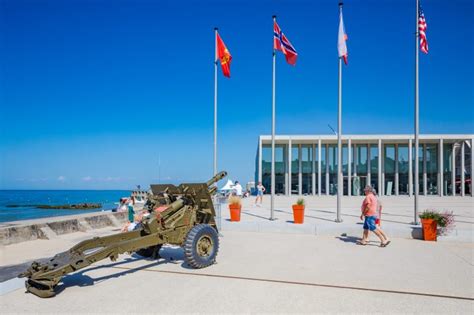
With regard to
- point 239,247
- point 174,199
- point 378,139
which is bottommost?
point 239,247

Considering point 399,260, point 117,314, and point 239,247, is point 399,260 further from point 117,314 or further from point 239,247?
→ point 117,314

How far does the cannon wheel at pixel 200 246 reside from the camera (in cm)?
726

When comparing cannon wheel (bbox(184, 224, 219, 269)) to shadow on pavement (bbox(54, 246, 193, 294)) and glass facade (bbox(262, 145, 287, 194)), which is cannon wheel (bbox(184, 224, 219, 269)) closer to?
shadow on pavement (bbox(54, 246, 193, 294))

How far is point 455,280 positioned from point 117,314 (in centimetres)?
591

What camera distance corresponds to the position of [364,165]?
4778 cm

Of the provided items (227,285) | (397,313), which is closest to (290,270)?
(227,285)

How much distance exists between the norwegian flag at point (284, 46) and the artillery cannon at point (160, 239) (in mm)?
7646

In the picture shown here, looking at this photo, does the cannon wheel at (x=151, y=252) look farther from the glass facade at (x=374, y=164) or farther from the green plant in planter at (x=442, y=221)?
the glass facade at (x=374, y=164)

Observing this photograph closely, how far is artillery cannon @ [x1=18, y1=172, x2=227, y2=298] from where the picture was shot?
223 inches

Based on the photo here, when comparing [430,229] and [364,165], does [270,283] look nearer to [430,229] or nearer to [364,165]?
[430,229]

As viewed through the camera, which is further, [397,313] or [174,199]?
[174,199]

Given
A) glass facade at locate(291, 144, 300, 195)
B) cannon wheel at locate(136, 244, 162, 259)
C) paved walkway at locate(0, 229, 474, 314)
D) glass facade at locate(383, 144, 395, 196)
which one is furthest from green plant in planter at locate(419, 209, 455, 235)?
glass facade at locate(383, 144, 395, 196)

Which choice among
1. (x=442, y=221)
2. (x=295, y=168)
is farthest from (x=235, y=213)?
(x=295, y=168)

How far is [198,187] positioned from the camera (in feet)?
27.3
